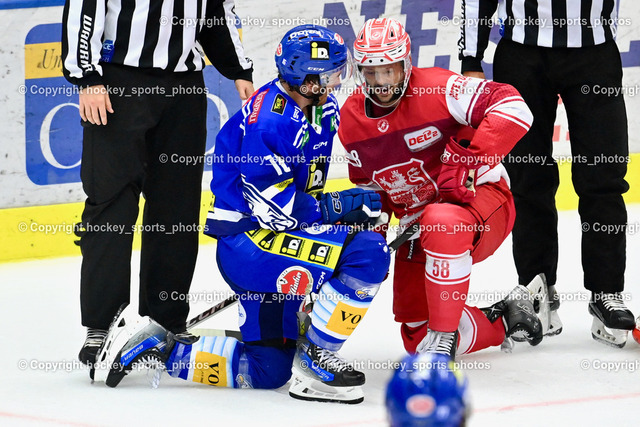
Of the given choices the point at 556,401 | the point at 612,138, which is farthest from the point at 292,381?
the point at 612,138

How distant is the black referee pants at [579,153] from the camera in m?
3.39

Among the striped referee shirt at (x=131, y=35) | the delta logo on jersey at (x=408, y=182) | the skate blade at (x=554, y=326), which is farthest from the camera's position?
the skate blade at (x=554, y=326)

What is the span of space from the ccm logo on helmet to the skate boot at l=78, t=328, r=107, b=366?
1128 millimetres

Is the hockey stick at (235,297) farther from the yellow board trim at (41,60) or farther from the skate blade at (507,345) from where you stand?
the yellow board trim at (41,60)

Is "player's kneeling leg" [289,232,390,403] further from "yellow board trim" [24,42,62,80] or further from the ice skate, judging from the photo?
"yellow board trim" [24,42,62,80]

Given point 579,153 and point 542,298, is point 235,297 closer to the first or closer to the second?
point 542,298

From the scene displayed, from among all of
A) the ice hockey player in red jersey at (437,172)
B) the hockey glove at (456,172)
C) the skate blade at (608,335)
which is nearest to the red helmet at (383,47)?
the ice hockey player in red jersey at (437,172)

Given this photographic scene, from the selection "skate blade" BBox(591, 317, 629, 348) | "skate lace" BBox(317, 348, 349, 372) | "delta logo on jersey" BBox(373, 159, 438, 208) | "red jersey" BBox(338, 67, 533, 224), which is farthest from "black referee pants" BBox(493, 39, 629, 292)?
"skate lace" BBox(317, 348, 349, 372)

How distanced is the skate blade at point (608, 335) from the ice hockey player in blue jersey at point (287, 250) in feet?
3.29

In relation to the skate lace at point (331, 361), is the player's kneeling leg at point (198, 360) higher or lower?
lower

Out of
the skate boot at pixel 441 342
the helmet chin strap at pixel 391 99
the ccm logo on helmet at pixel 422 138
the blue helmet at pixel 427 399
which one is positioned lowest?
the skate boot at pixel 441 342

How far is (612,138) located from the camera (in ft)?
11.1

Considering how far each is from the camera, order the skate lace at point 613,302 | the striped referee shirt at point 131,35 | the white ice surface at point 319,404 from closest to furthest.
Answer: the white ice surface at point 319,404 < the striped referee shirt at point 131,35 < the skate lace at point 613,302

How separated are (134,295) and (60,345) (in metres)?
0.76
